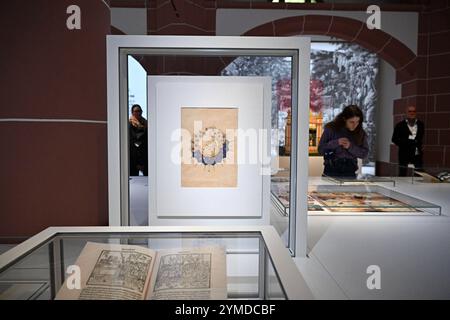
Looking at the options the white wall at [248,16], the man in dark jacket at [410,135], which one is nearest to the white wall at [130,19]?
the white wall at [248,16]

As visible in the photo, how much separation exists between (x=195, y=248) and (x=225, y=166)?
1112 millimetres

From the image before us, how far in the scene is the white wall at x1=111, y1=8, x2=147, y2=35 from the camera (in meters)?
5.97

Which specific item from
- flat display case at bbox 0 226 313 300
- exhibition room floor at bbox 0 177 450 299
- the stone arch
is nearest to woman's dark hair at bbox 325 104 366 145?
exhibition room floor at bbox 0 177 450 299

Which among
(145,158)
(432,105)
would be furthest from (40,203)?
(432,105)

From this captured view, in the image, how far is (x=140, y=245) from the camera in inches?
44.6

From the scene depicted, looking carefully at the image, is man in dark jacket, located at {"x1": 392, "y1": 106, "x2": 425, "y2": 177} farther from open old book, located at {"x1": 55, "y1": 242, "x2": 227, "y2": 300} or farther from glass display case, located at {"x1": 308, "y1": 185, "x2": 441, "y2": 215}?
open old book, located at {"x1": 55, "y1": 242, "x2": 227, "y2": 300}

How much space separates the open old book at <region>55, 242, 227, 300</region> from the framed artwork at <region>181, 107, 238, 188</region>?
110 centimetres

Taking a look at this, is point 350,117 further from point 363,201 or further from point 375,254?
point 375,254

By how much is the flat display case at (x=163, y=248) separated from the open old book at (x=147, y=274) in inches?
1.1

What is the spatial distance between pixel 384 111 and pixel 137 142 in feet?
26.0

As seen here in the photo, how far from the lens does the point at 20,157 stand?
83.8 inches

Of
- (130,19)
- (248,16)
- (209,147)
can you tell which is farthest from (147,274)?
(248,16)

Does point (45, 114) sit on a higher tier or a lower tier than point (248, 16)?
lower
